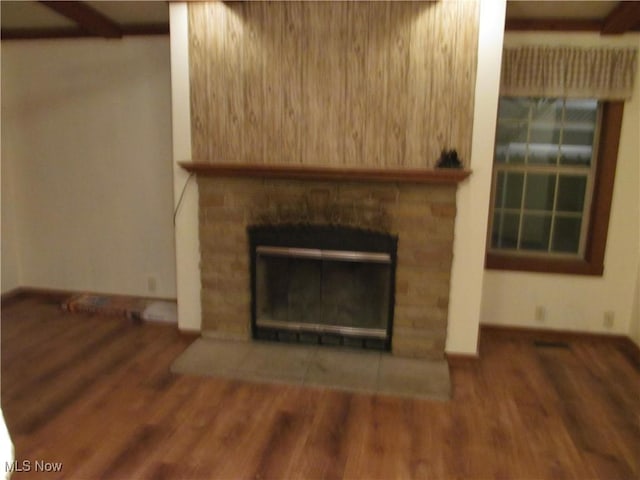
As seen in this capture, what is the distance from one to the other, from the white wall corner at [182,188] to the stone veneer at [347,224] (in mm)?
85

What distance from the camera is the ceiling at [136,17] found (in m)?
3.18

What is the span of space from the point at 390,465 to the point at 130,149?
321 cm

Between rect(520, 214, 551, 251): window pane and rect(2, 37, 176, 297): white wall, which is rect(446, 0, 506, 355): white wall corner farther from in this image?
rect(2, 37, 176, 297): white wall

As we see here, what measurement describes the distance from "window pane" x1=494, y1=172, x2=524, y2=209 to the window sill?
402 mm

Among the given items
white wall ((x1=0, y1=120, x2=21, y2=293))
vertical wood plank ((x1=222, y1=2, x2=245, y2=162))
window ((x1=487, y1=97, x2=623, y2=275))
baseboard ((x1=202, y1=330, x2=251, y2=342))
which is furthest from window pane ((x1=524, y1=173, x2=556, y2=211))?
white wall ((x1=0, y1=120, x2=21, y2=293))

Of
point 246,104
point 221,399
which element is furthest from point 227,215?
point 221,399

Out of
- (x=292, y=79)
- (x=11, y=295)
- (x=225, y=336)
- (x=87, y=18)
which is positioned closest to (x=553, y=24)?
(x=292, y=79)

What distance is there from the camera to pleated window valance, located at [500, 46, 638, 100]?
3.37 m

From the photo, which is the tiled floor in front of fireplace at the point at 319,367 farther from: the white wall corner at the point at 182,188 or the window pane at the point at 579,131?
the window pane at the point at 579,131

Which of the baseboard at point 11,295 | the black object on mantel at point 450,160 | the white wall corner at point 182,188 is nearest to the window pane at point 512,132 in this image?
the black object on mantel at point 450,160

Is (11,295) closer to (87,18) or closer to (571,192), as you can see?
(87,18)

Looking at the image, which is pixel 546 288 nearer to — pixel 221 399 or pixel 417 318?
pixel 417 318

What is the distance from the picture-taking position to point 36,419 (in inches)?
104

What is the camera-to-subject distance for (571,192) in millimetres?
3795
